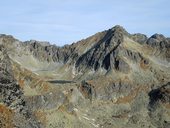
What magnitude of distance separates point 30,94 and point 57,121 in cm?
1918

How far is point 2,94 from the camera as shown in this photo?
125 feet

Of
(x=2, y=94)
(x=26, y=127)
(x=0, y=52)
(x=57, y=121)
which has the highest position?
(x=0, y=52)

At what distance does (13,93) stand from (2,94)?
142cm

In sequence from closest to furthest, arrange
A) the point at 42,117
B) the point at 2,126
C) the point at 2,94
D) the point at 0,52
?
the point at 2,126 → the point at 2,94 → the point at 0,52 → the point at 42,117

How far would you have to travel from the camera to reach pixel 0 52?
170 feet

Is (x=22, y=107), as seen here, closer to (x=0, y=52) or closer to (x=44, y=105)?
(x=0, y=52)

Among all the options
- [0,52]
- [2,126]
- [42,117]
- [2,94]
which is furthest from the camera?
[42,117]

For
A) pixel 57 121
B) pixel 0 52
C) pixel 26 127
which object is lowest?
pixel 57 121

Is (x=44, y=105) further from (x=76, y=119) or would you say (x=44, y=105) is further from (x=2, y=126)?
(x=2, y=126)

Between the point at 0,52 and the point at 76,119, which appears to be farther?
the point at 76,119

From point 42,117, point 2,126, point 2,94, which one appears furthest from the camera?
point 42,117

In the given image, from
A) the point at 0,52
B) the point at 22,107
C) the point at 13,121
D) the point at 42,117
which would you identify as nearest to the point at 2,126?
the point at 13,121

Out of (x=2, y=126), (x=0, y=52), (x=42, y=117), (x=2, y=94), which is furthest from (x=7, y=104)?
(x=42, y=117)

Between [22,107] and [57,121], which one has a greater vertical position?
[22,107]
